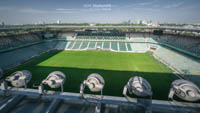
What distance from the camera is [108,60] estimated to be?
86.1ft

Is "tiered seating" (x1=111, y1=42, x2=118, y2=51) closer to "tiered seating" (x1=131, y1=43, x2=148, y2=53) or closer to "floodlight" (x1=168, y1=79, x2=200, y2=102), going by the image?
"tiered seating" (x1=131, y1=43, x2=148, y2=53)

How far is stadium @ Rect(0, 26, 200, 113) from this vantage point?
41.2 feet

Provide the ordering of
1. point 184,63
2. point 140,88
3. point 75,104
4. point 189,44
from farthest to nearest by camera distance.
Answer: point 189,44 → point 184,63 → point 140,88 → point 75,104

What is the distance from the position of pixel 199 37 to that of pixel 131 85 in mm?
32350

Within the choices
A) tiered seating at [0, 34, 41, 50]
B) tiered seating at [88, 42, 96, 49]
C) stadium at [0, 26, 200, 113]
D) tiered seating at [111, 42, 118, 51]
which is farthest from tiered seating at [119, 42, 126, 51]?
tiered seating at [0, 34, 41, 50]

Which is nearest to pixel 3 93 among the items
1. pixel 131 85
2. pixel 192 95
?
pixel 131 85

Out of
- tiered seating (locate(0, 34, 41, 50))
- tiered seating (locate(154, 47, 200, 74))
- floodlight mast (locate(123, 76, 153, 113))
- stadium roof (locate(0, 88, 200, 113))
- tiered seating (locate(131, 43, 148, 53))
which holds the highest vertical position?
tiered seating (locate(0, 34, 41, 50))

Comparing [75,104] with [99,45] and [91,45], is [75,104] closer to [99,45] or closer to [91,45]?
[99,45]

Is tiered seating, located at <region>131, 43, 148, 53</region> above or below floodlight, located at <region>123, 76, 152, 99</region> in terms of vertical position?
above

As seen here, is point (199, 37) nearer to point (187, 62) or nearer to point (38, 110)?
point (187, 62)

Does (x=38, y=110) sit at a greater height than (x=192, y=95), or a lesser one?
lesser

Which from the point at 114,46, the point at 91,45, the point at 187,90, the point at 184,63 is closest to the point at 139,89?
the point at 187,90

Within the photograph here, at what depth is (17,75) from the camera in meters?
5.86

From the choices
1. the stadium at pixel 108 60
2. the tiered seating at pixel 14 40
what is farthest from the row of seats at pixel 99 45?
the tiered seating at pixel 14 40
